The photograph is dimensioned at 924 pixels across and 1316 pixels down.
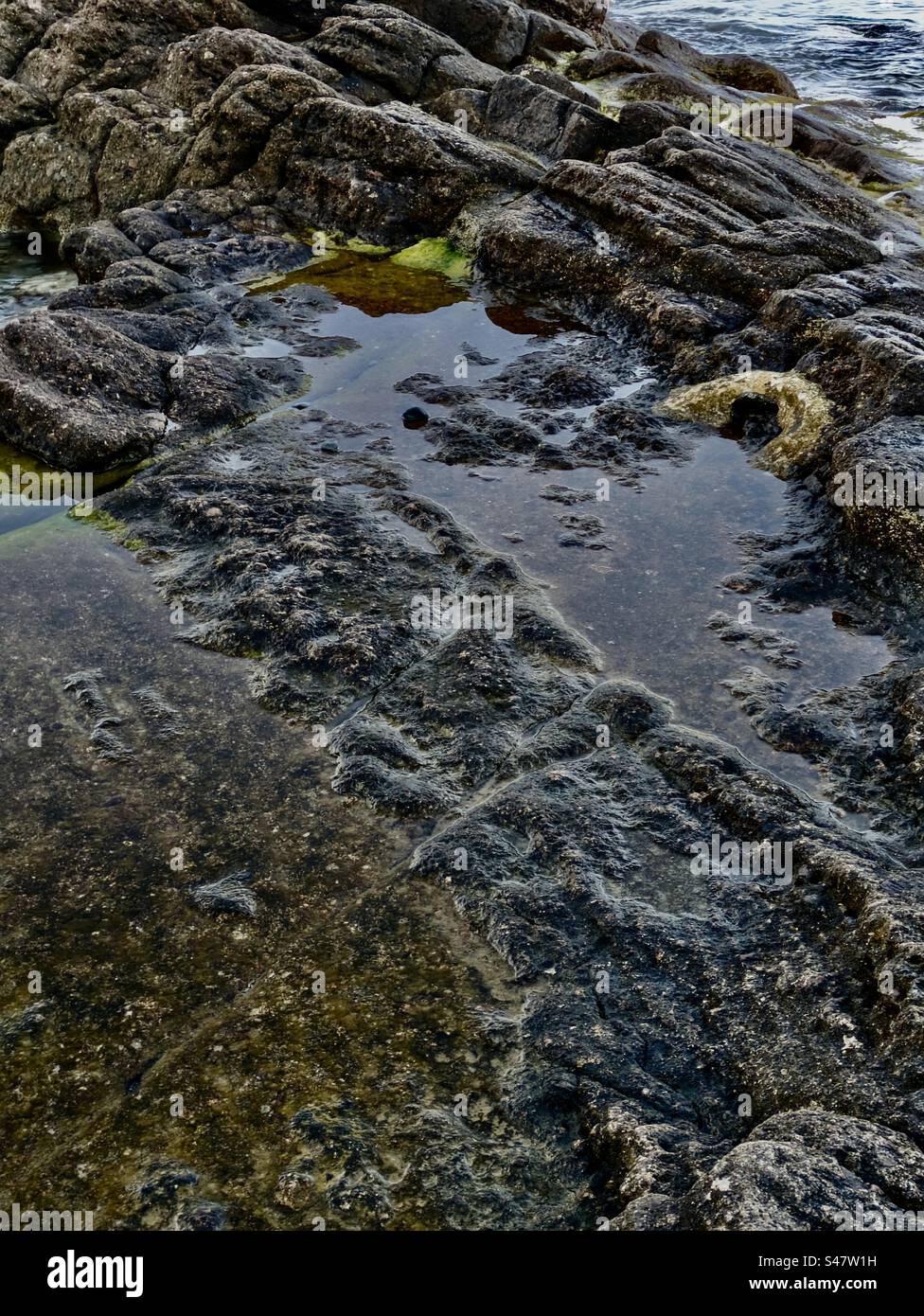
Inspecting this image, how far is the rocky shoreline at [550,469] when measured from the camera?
6.16m

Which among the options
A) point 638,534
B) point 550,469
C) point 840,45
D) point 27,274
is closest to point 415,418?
point 550,469

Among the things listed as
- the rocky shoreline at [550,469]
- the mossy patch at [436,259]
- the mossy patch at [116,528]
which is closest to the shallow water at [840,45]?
the rocky shoreline at [550,469]

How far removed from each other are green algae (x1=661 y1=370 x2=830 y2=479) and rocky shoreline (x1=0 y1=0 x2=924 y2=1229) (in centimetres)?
5

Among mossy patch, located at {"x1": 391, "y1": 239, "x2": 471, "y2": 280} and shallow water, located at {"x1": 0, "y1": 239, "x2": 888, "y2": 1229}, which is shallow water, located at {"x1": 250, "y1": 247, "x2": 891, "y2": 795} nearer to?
shallow water, located at {"x1": 0, "y1": 239, "x2": 888, "y2": 1229}

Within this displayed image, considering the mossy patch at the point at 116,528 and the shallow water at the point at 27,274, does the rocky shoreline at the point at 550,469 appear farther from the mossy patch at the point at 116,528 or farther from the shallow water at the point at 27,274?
the shallow water at the point at 27,274

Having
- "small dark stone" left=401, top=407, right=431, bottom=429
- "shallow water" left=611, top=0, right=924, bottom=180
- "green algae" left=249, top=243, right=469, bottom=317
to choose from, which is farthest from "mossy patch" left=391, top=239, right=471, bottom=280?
"shallow water" left=611, top=0, right=924, bottom=180

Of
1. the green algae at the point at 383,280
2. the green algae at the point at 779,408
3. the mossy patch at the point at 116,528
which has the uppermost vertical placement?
the green algae at the point at 383,280

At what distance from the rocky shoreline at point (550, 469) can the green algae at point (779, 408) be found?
5 cm

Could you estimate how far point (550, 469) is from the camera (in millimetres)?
12570

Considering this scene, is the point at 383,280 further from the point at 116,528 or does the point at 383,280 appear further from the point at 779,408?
the point at 116,528

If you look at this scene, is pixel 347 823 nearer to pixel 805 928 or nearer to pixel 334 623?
pixel 334 623

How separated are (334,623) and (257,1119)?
15.8ft

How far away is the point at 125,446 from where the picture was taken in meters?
12.7

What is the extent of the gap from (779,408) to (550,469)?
315 centimetres
